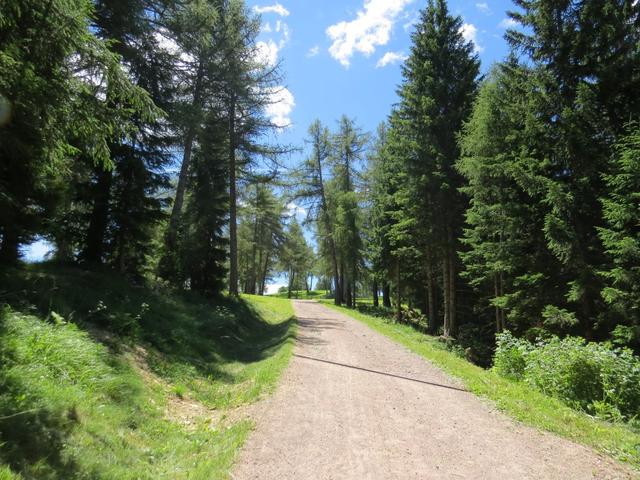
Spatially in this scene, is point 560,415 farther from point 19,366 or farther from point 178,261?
point 178,261

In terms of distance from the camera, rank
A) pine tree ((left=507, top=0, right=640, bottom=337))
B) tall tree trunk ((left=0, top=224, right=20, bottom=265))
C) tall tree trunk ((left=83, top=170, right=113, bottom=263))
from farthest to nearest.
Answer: tall tree trunk ((left=83, top=170, right=113, bottom=263))
pine tree ((left=507, top=0, right=640, bottom=337))
tall tree trunk ((left=0, top=224, right=20, bottom=265))

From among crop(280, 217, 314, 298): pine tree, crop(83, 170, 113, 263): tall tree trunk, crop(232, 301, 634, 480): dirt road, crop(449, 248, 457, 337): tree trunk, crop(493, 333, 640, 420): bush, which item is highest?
crop(280, 217, 314, 298): pine tree

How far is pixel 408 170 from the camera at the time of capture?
15.8 meters

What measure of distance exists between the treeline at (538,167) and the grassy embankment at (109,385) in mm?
7740

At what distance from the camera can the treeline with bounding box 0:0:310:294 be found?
509 centimetres

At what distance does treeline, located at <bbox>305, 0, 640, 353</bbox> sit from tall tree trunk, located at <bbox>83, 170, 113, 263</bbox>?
37.1 feet

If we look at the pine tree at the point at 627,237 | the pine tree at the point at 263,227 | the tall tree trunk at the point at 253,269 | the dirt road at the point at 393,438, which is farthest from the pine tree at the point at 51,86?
the tall tree trunk at the point at 253,269

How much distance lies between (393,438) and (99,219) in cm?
1047

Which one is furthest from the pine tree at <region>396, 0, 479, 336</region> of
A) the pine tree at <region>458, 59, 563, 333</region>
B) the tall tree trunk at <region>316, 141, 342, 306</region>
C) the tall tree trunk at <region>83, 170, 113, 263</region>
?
the tall tree trunk at <region>316, 141, 342, 306</region>

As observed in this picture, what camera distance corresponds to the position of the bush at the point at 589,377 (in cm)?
625

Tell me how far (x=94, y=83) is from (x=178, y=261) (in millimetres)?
8939

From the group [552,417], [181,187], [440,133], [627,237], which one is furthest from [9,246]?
A: [440,133]

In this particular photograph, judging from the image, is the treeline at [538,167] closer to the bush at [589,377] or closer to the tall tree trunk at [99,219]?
the bush at [589,377]

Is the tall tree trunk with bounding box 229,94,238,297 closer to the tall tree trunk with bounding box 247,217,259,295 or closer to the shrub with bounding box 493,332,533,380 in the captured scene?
the shrub with bounding box 493,332,533,380
